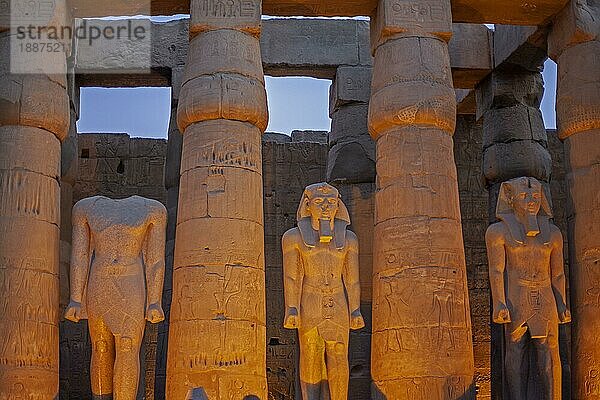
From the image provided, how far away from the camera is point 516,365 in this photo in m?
11.5

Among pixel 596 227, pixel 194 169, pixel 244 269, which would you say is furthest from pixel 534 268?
pixel 194 169

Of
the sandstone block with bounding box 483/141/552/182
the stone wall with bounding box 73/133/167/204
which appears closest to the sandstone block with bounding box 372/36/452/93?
the sandstone block with bounding box 483/141/552/182

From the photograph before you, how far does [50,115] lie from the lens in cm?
1195

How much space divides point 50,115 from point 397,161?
4.32m

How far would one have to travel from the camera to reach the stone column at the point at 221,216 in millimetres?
10828

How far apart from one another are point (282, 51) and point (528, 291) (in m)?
7.39

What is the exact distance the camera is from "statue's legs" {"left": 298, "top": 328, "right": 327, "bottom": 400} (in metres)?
10.6

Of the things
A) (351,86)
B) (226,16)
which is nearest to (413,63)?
(226,16)

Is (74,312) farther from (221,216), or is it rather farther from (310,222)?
(310,222)

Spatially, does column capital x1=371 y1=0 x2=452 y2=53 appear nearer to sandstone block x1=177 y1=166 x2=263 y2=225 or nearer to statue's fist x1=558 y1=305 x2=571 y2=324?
sandstone block x1=177 y1=166 x2=263 y2=225

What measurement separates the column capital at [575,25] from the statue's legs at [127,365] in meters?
7.11

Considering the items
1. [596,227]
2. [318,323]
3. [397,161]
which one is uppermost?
[397,161]

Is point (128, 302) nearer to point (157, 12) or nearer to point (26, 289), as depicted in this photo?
point (26, 289)

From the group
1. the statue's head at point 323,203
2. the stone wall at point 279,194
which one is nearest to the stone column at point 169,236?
the stone wall at point 279,194
